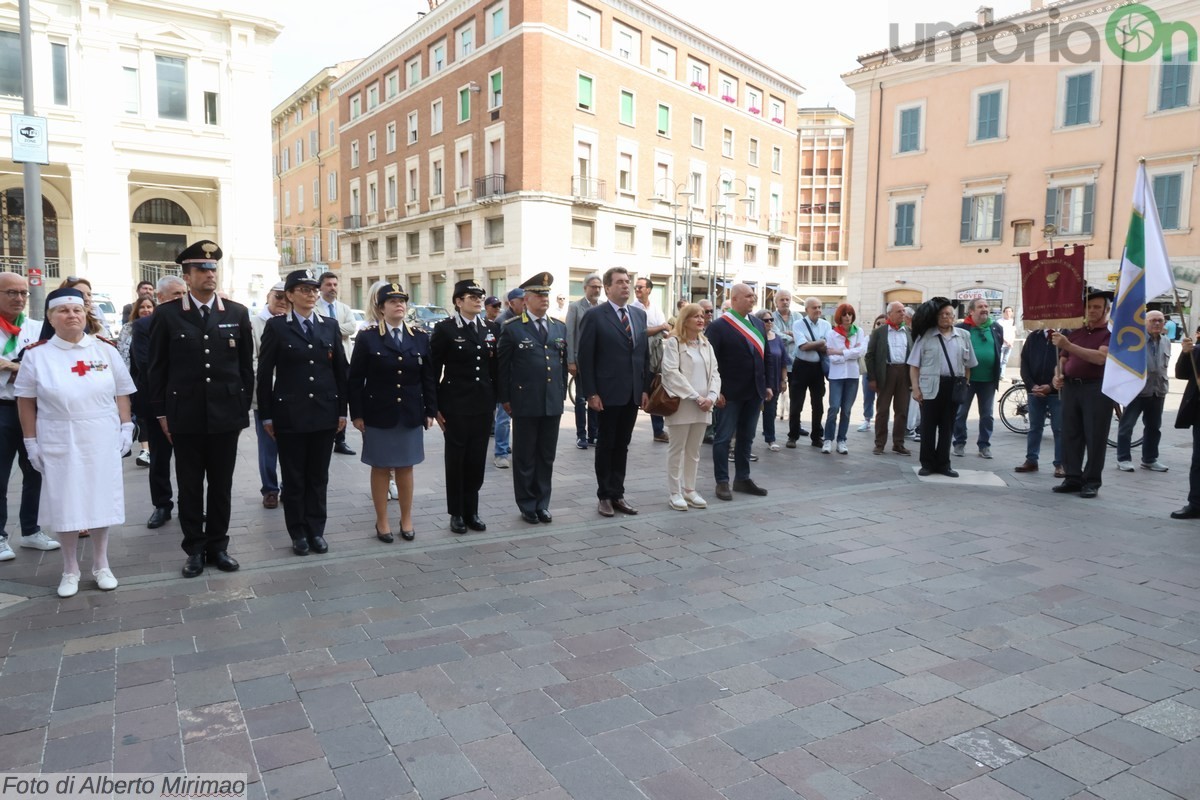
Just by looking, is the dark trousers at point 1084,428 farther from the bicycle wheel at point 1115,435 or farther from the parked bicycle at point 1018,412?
the parked bicycle at point 1018,412

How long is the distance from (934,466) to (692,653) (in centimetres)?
578

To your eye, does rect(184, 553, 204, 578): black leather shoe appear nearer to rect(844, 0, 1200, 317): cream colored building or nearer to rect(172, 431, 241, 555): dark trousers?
rect(172, 431, 241, 555): dark trousers

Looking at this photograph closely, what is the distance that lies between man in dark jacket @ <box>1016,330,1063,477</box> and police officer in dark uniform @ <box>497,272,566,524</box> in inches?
227

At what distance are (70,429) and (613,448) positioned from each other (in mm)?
3903

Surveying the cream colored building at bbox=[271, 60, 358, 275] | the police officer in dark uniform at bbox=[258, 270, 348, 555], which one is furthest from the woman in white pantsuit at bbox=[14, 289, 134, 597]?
the cream colored building at bbox=[271, 60, 358, 275]

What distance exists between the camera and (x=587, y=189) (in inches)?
1487

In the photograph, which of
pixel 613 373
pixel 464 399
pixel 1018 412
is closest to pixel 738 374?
pixel 613 373

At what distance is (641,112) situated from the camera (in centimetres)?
4006

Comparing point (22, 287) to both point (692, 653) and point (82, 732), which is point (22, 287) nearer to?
point (82, 732)

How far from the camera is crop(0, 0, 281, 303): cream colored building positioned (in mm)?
26938

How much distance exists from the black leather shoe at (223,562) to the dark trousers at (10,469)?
120 cm

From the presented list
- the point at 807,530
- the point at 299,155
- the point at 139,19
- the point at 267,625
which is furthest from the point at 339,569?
the point at 299,155

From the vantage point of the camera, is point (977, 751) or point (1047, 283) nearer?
point (977, 751)

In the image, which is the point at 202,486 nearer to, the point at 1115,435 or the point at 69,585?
the point at 69,585
